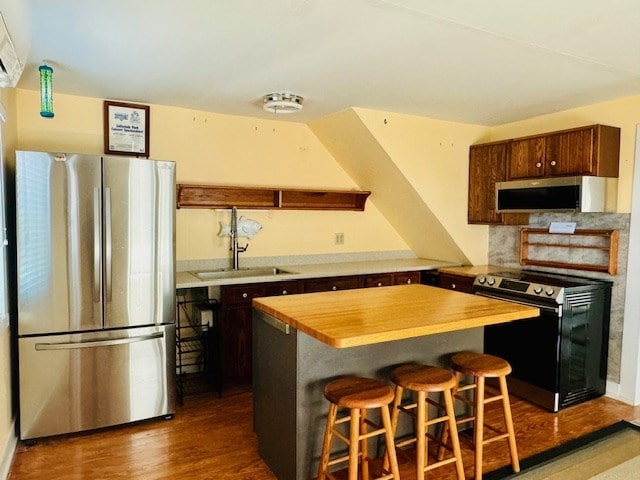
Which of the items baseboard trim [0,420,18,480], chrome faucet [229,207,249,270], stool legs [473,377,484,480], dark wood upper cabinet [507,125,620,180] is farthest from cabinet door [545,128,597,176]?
baseboard trim [0,420,18,480]

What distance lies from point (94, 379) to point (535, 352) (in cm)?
306

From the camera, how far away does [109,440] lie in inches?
111

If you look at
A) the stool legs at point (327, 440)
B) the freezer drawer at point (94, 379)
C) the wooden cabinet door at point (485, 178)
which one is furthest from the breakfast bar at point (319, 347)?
the wooden cabinet door at point (485, 178)

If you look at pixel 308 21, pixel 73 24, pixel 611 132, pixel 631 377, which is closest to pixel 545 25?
pixel 308 21

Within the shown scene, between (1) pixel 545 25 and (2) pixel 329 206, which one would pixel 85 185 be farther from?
(1) pixel 545 25

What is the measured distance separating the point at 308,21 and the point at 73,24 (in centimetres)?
108

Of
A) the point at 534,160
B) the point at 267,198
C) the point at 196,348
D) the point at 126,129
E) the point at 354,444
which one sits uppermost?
the point at 126,129

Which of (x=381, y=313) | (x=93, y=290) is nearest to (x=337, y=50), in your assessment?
(x=381, y=313)

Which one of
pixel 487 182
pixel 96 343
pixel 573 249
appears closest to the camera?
pixel 96 343

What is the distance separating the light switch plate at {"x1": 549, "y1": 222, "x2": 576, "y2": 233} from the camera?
368cm

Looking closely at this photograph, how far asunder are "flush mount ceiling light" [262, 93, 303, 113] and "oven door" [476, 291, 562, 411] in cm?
216

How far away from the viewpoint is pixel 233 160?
3996 millimetres

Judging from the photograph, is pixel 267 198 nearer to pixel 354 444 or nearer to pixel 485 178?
pixel 485 178

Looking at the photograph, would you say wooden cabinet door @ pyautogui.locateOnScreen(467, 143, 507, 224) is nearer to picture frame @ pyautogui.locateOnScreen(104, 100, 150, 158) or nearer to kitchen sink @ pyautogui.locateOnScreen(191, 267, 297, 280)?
kitchen sink @ pyautogui.locateOnScreen(191, 267, 297, 280)
